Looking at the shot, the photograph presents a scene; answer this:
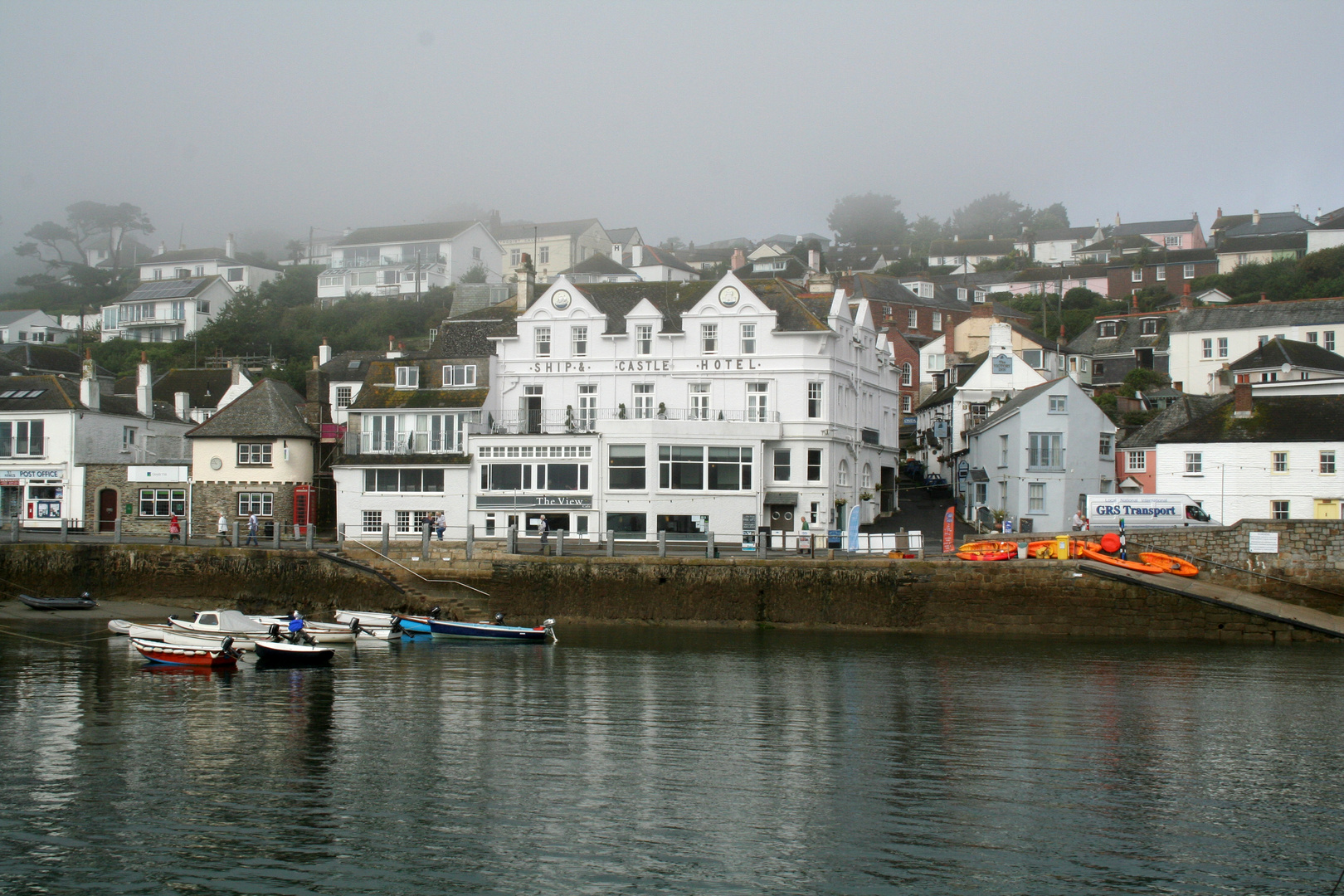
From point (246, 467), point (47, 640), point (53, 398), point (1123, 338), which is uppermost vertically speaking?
point (1123, 338)

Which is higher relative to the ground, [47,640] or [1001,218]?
[1001,218]

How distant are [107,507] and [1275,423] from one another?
54169 mm

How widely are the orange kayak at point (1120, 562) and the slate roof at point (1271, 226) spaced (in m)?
73.7

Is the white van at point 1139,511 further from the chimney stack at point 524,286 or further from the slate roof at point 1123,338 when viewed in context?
the slate roof at point 1123,338

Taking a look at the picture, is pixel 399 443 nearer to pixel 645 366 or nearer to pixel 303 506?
pixel 303 506

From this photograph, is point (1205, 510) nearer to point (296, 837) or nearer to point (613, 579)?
point (613, 579)

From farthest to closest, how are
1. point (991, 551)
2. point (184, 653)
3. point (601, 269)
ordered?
point (601, 269) < point (991, 551) < point (184, 653)

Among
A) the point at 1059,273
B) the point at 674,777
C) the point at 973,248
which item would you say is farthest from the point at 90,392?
the point at 973,248

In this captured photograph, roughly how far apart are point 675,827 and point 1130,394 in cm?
6198

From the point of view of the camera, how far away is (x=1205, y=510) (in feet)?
163

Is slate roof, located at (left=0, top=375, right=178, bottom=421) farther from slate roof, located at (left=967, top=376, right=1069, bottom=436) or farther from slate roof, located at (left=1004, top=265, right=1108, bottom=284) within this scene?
slate roof, located at (left=1004, top=265, right=1108, bottom=284)

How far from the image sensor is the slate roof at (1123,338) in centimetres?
8150

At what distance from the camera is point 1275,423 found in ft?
162

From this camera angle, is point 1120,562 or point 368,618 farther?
point 1120,562
